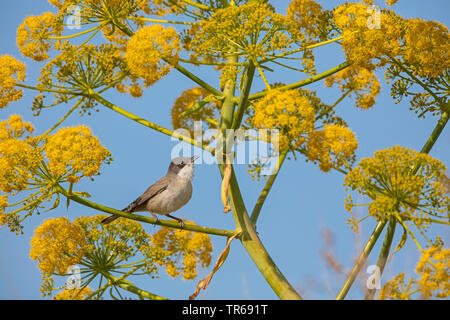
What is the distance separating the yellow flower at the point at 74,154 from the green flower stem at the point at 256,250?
1.10 metres

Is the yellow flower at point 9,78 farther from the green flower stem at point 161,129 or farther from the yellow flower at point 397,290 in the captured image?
the yellow flower at point 397,290

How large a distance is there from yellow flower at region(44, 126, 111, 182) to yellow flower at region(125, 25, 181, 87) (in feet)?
2.31

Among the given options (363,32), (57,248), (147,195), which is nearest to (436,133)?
(363,32)

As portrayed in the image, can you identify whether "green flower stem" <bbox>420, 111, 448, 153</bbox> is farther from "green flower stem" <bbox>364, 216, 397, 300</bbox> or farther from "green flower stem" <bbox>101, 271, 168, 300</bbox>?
"green flower stem" <bbox>101, 271, 168, 300</bbox>

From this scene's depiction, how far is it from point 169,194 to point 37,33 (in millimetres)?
1980

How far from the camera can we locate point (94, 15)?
5590mm

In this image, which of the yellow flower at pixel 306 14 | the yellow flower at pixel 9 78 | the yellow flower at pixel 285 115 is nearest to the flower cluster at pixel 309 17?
the yellow flower at pixel 306 14

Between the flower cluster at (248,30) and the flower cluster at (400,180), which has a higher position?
the flower cluster at (248,30)

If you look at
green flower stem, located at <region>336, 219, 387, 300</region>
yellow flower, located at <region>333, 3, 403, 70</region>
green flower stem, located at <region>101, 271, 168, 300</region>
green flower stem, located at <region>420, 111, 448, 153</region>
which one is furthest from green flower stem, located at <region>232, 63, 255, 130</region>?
green flower stem, located at <region>420, 111, 448, 153</region>

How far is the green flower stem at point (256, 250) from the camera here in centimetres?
511

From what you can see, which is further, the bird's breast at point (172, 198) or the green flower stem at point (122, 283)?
the bird's breast at point (172, 198)

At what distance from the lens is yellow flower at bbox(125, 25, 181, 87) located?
5062 mm

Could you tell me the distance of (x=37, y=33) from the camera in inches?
233
